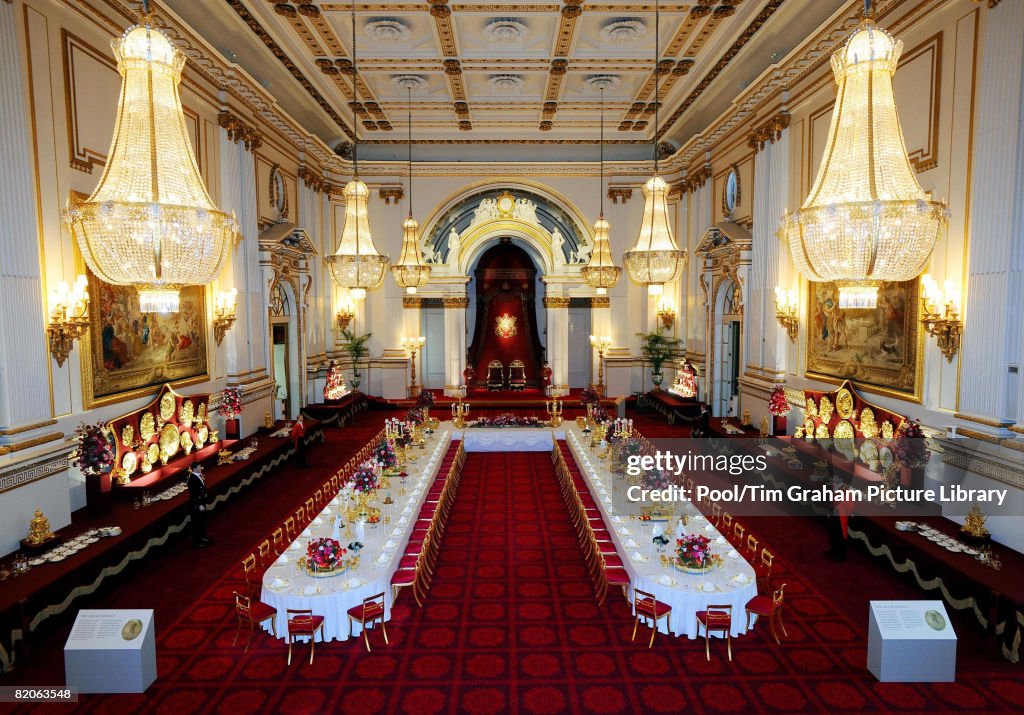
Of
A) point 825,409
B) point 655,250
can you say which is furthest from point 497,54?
point 825,409

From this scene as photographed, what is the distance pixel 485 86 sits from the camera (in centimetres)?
1551

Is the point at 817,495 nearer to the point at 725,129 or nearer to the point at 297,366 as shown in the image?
the point at 725,129

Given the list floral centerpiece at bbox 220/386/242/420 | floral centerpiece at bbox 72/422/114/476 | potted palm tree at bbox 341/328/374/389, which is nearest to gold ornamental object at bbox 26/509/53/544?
floral centerpiece at bbox 72/422/114/476

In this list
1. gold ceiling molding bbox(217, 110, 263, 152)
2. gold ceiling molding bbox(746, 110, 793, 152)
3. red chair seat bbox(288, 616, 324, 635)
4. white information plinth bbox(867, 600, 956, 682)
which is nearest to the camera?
white information plinth bbox(867, 600, 956, 682)

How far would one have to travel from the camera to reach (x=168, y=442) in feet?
33.1

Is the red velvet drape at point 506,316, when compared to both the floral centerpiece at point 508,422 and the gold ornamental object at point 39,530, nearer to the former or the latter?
the floral centerpiece at point 508,422

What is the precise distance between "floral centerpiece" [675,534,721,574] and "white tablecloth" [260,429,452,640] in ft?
10.7

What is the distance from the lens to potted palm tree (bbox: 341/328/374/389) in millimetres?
19562

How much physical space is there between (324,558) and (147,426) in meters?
4.78

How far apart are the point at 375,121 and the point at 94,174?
10.4 meters

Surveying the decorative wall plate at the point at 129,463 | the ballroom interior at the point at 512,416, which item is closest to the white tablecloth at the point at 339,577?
the ballroom interior at the point at 512,416

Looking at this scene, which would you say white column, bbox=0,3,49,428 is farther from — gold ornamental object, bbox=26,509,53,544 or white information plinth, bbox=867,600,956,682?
white information plinth, bbox=867,600,956,682

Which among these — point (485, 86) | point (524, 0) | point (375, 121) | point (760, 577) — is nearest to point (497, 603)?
point (760, 577)

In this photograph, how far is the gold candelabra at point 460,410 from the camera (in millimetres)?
15745
